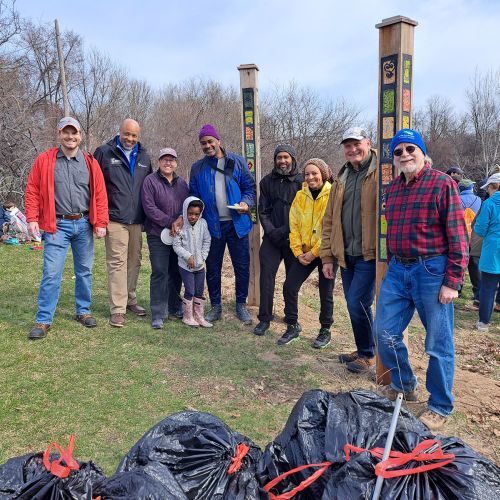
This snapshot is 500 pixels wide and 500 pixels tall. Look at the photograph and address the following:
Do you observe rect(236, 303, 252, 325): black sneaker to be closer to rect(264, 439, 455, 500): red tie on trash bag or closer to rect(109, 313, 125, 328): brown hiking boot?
rect(109, 313, 125, 328): brown hiking boot

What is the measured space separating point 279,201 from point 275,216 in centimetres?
18

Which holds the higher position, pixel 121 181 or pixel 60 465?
pixel 121 181

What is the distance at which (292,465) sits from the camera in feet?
5.77

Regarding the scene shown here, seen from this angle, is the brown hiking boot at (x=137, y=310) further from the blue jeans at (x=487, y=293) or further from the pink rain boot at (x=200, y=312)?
the blue jeans at (x=487, y=293)

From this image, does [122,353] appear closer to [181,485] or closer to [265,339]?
[265,339]

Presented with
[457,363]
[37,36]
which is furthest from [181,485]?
[37,36]

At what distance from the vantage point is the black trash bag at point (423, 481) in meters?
1.45

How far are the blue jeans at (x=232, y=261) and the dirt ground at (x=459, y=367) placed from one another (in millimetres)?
503

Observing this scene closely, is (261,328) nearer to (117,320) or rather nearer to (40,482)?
(117,320)

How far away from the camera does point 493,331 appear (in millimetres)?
5988

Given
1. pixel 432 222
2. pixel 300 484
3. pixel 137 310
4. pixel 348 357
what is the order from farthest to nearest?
pixel 137 310 → pixel 348 357 → pixel 432 222 → pixel 300 484

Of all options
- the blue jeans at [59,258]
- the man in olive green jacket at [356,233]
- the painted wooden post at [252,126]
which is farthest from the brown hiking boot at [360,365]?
the blue jeans at [59,258]

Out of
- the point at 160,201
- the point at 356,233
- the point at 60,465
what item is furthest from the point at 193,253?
the point at 60,465

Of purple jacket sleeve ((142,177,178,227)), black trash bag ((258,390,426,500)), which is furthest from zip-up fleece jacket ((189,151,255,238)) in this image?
black trash bag ((258,390,426,500))
